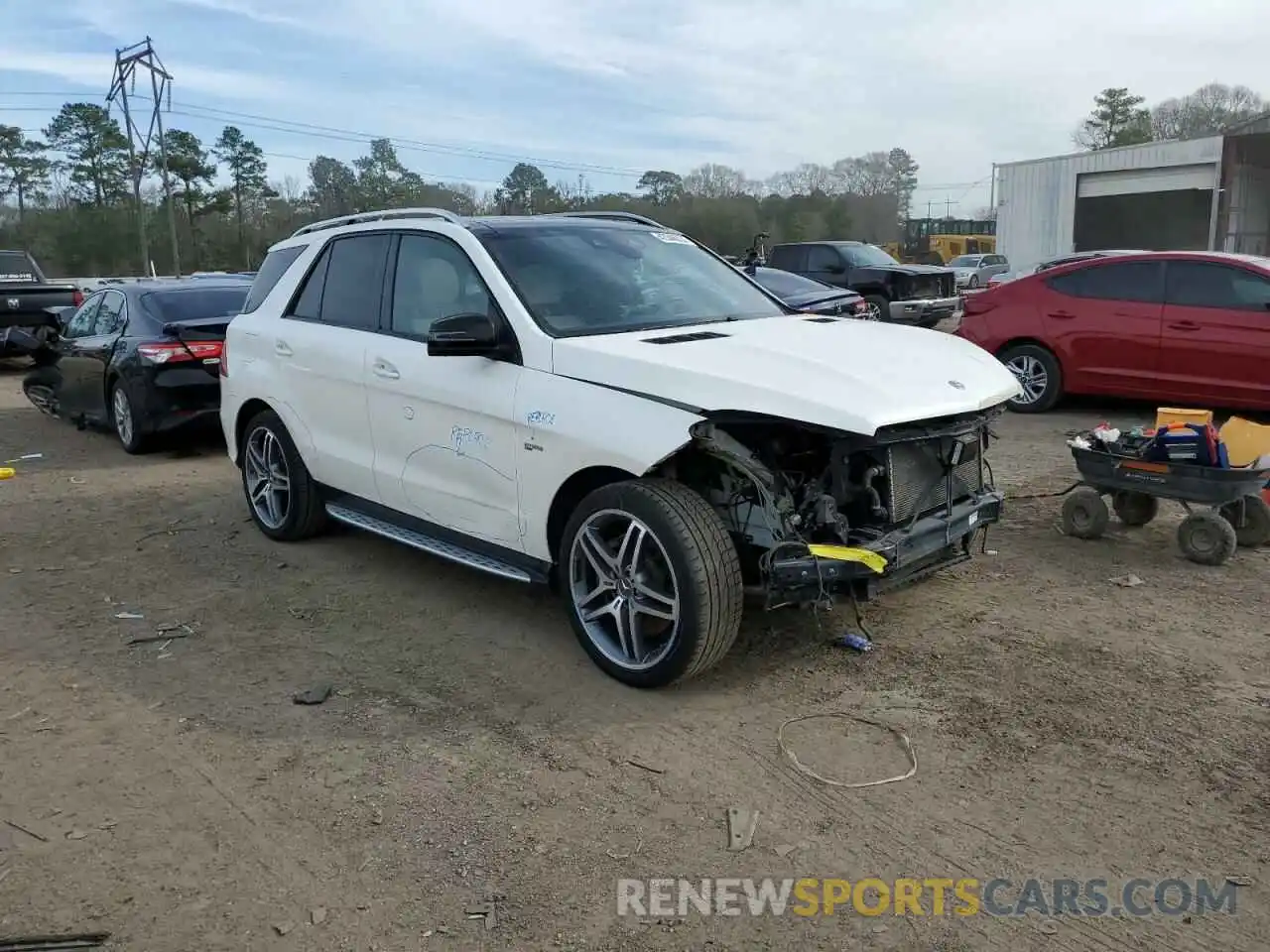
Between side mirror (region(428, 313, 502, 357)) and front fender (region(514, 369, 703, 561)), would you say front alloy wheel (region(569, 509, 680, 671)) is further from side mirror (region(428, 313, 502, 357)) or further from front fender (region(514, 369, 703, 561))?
side mirror (region(428, 313, 502, 357))

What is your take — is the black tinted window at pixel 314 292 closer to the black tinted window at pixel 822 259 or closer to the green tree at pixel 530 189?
the black tinted window at pixel 822 259

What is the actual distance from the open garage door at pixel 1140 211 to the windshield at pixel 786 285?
98.8 ft

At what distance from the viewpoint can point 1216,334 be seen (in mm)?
8930

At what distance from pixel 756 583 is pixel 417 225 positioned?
2.60m

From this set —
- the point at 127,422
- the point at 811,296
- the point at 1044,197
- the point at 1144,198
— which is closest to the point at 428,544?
the point at 127,422

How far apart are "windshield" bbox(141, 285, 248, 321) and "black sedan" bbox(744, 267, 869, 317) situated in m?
5.68

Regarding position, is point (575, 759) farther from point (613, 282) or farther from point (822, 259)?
point (822, 259)

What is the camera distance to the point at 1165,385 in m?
9.28

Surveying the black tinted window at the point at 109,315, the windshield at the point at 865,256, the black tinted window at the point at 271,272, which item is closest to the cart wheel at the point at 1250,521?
the black tinted window at the point at 271,272

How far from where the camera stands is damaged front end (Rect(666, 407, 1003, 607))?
394 cm

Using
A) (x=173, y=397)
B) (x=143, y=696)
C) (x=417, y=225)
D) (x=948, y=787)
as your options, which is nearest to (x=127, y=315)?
(x=173, y=397)

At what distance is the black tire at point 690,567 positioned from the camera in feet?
12.8

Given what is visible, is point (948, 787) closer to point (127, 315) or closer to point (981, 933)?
point (981, 933)

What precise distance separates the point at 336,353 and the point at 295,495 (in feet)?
3.50
